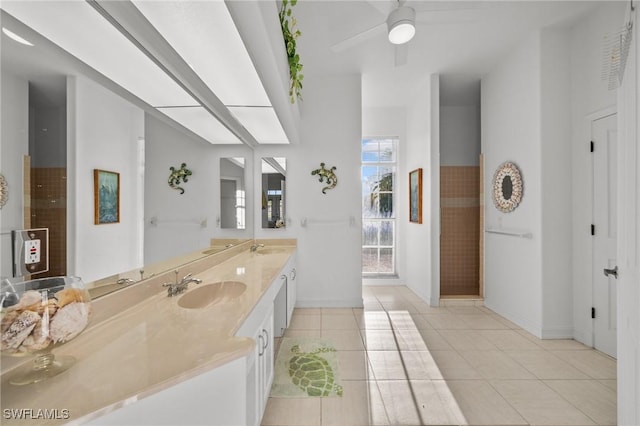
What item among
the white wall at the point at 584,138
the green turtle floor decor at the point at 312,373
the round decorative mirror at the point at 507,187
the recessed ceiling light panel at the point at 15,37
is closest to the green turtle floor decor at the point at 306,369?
the green turtle floor decor at the point at 312,373

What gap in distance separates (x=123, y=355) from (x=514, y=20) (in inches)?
157

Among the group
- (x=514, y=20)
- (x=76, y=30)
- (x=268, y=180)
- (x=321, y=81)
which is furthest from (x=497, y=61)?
(x=76, y=30)

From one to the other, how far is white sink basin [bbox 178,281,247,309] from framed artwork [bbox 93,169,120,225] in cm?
55

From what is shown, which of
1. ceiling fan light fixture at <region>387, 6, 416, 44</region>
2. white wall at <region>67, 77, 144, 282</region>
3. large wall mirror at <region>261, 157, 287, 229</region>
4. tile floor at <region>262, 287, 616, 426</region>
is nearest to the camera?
white wall at <region>67, 77, 144, 282</region>

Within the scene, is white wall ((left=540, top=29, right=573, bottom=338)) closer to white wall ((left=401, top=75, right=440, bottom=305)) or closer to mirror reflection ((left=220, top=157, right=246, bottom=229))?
white wall ((left=401, top=75, right=440, bottom=305))

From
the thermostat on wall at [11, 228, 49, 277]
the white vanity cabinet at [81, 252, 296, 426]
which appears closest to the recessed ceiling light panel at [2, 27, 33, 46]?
the thermostat on wall at [11, 228, 49, 277]

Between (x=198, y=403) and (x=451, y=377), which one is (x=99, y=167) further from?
(x=451, y=377)

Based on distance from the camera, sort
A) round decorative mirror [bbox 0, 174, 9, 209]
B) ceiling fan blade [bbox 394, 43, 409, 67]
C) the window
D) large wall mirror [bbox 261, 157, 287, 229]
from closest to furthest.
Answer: round decorative mirror [bbox 0, 174, 9, 209] < ceiling fan blade [bbox 394, 43, 409, 67] < large wall mirror [bbox 261, 157, 287, 229] < the window

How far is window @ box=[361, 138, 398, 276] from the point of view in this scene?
507 centimetres

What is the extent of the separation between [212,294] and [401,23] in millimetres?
2345

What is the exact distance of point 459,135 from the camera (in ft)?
15.4

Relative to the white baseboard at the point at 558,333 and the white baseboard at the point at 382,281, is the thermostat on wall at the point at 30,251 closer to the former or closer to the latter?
the white baseboard at the point at 558,333

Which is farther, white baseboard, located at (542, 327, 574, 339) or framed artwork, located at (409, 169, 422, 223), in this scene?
framed artwork, located at (409, 169, 422, 223)

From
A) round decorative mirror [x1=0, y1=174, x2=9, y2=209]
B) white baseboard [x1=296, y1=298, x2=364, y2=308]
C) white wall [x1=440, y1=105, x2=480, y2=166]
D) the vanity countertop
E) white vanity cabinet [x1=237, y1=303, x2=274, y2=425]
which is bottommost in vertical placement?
white baseboard [x1=296, y1=298, x2=364, y2=308]
